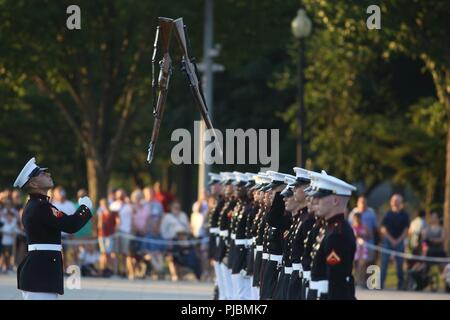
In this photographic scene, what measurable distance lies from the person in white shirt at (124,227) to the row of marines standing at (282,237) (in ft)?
22.5

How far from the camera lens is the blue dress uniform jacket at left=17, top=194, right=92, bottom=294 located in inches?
549

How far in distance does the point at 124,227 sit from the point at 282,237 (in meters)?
13.8

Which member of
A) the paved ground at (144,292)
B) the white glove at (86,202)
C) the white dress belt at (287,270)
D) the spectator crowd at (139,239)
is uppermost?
the white glove at (86,202)

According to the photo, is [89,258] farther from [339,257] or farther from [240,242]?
[339,257]

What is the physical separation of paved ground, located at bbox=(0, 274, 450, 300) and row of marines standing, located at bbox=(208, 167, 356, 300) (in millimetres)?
1663

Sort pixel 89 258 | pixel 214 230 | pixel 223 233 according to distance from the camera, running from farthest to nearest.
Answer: pixel 89 258 < pixel 214 230 < pixel 223 233

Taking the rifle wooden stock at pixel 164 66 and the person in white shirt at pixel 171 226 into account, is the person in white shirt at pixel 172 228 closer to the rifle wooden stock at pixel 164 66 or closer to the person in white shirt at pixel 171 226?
the person in white shirt at pixel 171 226

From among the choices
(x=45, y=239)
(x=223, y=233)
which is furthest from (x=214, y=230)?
(x=45, y=239)

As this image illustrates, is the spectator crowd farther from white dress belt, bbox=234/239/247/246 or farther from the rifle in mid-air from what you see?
the rifle in mid-air

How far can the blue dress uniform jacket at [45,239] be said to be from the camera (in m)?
13.9

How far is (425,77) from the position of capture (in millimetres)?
40281

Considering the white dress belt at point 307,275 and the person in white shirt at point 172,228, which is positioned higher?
the white dress belt at point 307,275

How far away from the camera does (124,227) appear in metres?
28.9

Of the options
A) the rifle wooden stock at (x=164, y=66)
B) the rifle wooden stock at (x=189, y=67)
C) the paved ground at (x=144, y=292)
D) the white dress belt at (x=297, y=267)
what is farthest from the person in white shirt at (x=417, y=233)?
the white dress belt at (x=297, y=267)
